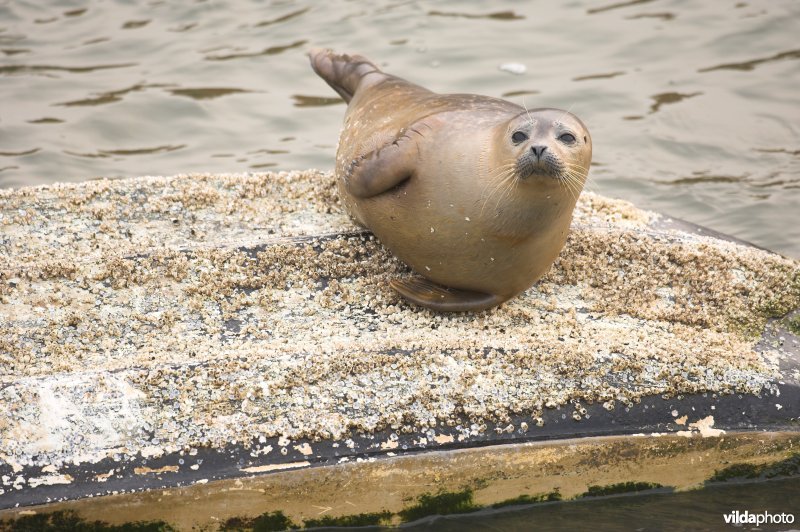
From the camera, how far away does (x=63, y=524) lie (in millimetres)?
3133

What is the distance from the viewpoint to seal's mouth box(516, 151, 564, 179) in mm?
3389

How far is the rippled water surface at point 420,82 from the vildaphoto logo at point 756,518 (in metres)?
3.13

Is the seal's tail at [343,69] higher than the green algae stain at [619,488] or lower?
higher

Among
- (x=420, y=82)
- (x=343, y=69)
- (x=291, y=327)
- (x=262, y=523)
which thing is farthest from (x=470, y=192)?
(x=420, y=82)

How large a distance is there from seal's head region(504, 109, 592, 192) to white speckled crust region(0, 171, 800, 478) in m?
0.64

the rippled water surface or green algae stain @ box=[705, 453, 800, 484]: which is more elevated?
the rippled water surface

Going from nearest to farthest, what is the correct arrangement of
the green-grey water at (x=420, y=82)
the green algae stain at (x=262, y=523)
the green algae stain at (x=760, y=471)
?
the green algae stain at (x=262, y=523)
the green algae stain at (x=760, y=471)
the green-grey water at (x=420, y=82)

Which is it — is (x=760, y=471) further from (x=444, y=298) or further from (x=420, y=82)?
(x=420, y=82)

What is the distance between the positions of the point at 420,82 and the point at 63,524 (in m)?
5.79

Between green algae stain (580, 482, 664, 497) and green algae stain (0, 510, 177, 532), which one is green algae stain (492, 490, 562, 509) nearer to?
green algae stain (580, 482, 664, 497)

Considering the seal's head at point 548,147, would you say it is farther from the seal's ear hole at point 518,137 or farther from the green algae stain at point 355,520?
the green algae stain at point 355,520

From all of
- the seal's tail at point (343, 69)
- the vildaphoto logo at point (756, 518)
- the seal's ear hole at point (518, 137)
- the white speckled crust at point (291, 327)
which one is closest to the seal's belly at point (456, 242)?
the white speckled crust at point (291, 327)

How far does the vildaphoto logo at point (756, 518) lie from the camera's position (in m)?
3.62

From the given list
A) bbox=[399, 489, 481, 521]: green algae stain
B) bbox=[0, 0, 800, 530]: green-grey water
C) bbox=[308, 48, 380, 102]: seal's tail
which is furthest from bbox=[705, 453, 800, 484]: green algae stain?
bbox=[0, 0, 800, 530]: green-grey water
